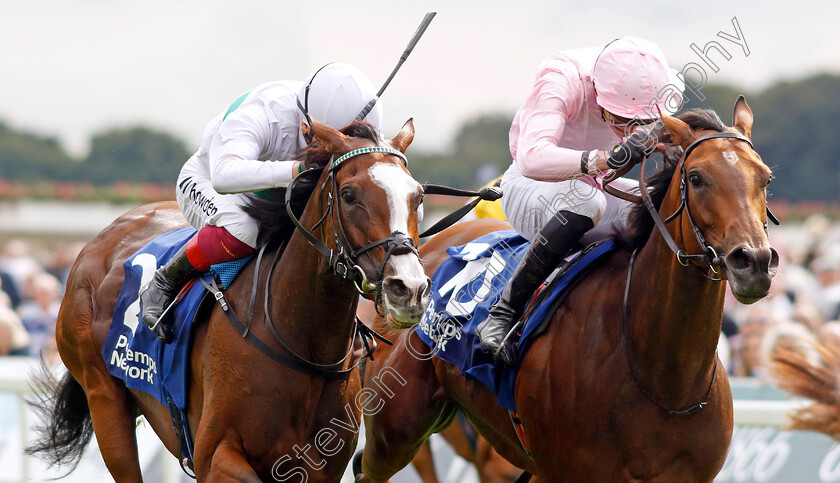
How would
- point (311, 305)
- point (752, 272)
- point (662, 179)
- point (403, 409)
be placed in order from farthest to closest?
1. point (403, 409)
2. point (311, 305)
3. point (662, 179)
4. point (752, 272)

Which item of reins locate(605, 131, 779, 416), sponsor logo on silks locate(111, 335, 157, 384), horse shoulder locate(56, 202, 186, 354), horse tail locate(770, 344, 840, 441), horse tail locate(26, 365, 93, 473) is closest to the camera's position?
reins locate(605, 131, 779, 416)

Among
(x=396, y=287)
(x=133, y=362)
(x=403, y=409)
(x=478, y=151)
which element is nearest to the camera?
(x=396, y=287)

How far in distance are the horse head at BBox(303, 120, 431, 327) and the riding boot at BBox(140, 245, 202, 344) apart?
832mm

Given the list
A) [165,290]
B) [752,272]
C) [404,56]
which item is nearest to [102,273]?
[165,290]

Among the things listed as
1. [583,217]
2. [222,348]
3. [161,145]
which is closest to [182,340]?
[222,348]

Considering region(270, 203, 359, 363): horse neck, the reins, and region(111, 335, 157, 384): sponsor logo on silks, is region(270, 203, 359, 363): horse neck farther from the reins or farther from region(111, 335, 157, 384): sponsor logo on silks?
the reins

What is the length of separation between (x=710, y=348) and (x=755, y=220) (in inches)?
25.9

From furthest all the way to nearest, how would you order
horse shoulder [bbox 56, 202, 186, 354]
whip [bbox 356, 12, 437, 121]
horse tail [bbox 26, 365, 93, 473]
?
horse tail [bbox 26, 365, 93, 473]
horse shoulder [bbox 56, 202, 186, 354]
whip [bbox 356, 12, 437, 121]

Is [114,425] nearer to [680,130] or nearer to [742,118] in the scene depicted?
[680,130]

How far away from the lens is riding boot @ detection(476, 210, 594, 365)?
4152mm

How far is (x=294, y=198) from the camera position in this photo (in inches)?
151

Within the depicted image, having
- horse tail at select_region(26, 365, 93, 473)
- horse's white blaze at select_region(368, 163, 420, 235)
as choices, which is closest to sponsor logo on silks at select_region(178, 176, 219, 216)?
horse's white blaze at select_region(368, 163, 420, 235)

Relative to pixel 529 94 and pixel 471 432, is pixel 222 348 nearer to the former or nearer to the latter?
pixel 529 94

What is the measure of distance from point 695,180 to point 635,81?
0.77m
